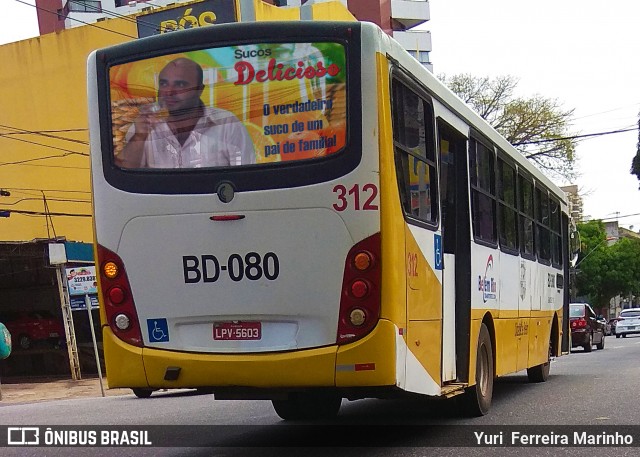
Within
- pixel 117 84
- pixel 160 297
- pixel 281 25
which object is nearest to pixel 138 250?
pixel 160 297

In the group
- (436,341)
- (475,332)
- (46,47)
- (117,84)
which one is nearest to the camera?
(117,84)

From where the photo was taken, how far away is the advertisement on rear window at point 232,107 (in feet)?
22.7

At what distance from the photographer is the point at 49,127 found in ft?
118

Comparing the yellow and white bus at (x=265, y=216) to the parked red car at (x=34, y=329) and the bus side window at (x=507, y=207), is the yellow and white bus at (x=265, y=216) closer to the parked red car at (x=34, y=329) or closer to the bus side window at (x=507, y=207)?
the bus side window at (x=507, y=207)

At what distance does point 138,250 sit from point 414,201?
86.3 inches

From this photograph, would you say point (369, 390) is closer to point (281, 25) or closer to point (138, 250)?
point (138, 250)

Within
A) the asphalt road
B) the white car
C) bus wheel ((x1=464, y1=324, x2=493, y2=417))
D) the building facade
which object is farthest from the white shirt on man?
the building facade

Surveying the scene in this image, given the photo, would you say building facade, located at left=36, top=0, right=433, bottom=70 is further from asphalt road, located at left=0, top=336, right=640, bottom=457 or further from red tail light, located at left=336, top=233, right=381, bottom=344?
red tail light, located at left=336, top=233, right=381, bottom=344

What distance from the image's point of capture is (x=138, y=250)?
23.5 feet

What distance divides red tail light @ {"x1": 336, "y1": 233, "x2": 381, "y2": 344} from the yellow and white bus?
10mm

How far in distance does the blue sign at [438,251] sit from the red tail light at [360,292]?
1.50m

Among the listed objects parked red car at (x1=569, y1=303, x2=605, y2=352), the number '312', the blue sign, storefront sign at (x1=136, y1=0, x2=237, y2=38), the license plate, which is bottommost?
parked red car at (x1=569, y1=303, x2=605, y2=352)

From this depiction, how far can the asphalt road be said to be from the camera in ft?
26.6

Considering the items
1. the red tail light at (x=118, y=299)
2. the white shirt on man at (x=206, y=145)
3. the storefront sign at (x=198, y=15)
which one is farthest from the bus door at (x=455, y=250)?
the storefront sign at (x=198, y=15)
